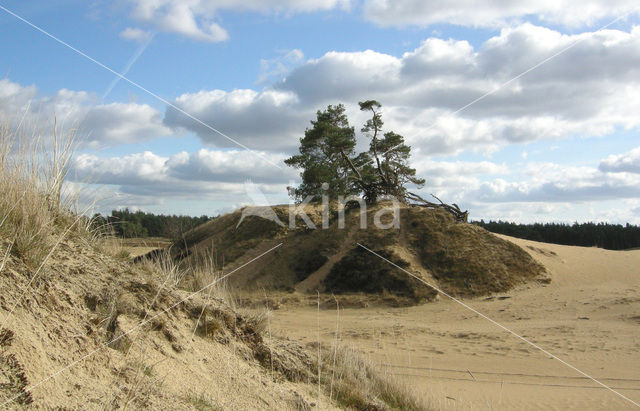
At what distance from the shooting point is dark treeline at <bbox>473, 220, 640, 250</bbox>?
4975cm

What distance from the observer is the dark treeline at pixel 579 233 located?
49.8 m

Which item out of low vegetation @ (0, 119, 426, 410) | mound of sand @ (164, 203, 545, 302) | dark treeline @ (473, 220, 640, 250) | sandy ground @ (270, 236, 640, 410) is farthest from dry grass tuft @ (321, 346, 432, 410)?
dark treeline @ (473, 220, 640, 250)

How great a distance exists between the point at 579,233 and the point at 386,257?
137ft

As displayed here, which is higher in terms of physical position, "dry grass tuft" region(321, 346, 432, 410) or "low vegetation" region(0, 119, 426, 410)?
"low vegetation" region(0, 119, 426, 410)

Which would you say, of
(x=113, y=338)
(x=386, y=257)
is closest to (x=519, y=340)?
(x=386, y=257)

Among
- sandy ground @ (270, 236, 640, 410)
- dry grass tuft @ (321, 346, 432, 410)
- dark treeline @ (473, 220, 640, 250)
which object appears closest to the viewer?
dry grass tuft @ (321, 346, 432, 410)

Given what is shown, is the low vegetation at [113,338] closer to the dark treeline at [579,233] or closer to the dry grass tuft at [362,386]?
the dry grass tuft at [362,386]

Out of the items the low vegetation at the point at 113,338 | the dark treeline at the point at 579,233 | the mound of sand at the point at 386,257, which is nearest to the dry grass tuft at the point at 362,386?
the low vegetation at the point at 113,338

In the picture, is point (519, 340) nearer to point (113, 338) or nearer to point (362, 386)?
point (362, 386)

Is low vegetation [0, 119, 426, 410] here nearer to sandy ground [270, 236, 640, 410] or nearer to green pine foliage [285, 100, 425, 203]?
sandy ground [270, 236, 640, 410]

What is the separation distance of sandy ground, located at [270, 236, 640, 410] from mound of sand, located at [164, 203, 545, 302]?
981 millimetres

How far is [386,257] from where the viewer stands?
18.0 m

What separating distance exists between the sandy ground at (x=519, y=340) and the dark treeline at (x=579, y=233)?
33508mm

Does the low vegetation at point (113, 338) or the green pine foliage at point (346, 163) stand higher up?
the green pine foliage at point (346, 163)
